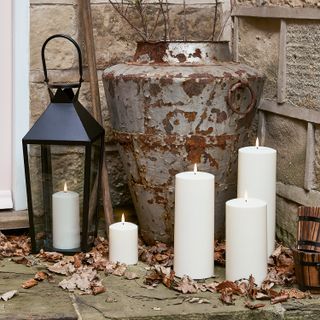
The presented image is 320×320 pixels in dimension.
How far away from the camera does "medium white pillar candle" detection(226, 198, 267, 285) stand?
111 inches

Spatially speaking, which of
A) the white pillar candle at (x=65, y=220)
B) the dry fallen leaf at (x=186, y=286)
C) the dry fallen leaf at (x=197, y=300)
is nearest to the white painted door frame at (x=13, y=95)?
the white pillar candle at (x=65, y=220)

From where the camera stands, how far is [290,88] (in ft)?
10.7

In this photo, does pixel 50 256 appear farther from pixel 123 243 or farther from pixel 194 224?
pixel 194 224

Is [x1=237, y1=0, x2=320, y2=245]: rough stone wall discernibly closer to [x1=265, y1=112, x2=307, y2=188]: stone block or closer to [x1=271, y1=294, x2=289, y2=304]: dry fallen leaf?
[x1=265, y1=112, x2=307, y2=188]: stone block

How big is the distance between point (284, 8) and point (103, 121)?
2.99ft

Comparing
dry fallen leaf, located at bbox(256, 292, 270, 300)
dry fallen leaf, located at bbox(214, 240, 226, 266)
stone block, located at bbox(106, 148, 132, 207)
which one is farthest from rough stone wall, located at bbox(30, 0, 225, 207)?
dry fallen leaf, located at bbox(256, 292, 270, 300)

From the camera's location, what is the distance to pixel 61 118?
10.3ft

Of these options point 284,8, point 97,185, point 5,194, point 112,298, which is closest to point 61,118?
point 97,185

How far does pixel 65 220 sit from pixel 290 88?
1.02 m

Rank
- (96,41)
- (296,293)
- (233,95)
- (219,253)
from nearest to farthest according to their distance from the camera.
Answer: (296,293)
(233,95)
(219,253)
(96,41)

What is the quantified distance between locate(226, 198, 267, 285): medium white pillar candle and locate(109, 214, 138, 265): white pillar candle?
0.40 meters

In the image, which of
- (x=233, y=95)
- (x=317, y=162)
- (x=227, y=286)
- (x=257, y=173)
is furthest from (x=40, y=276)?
(x=317, y=162)

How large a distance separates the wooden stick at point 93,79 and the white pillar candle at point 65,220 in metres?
0.19

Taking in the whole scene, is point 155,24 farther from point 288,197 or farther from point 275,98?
point 288,197
